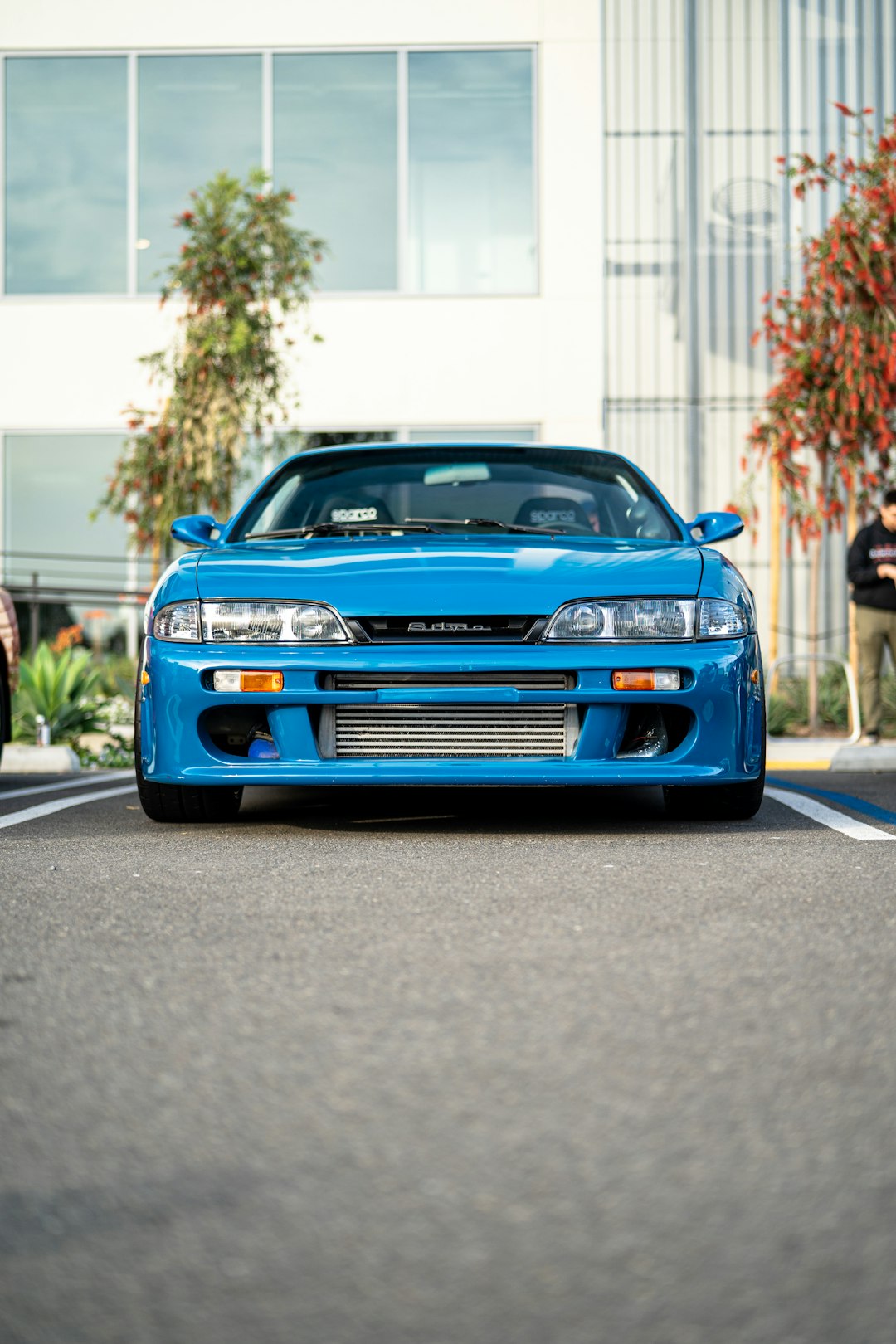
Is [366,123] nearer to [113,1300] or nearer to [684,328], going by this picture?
[684,328]

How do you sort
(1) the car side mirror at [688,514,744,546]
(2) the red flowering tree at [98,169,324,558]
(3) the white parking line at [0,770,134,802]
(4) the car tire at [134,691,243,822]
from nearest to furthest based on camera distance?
1. (4) the car tire at [134,691,243,822]
2. (1) the car side mirror at [688,514,744,546]
3. (3) the white parking line at [0,770,134,802]
4. (2) the red flowering tree at [98,169,324,558]

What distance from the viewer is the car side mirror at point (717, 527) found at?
258 inches

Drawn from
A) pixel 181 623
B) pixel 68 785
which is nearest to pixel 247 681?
pixel 181 623

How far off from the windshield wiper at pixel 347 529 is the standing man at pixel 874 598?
585cm

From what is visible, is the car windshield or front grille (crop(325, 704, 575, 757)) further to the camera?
the car windshield

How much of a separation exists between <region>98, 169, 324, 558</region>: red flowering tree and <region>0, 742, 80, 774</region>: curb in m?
3.69

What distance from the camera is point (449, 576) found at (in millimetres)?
5617

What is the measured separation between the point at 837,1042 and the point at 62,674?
9.56 metres

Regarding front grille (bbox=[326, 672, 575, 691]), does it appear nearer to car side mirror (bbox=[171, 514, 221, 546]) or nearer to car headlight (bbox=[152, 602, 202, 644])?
car headlight (bbox=[152, 602, 202, 644])

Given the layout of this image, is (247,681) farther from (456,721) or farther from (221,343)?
(221,343)

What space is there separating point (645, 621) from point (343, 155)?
44.2 feet

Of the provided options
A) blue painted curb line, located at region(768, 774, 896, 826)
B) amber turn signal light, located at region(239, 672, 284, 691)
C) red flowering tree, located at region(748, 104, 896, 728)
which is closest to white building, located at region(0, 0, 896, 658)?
red flowering tree, located at region(748, 104, 896, 728)

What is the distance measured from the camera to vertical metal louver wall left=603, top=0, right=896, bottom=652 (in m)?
17.3

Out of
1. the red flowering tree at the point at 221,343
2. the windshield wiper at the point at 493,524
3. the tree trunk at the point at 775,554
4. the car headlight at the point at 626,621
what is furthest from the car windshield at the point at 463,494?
the red flowering tree at the point at 221,343
